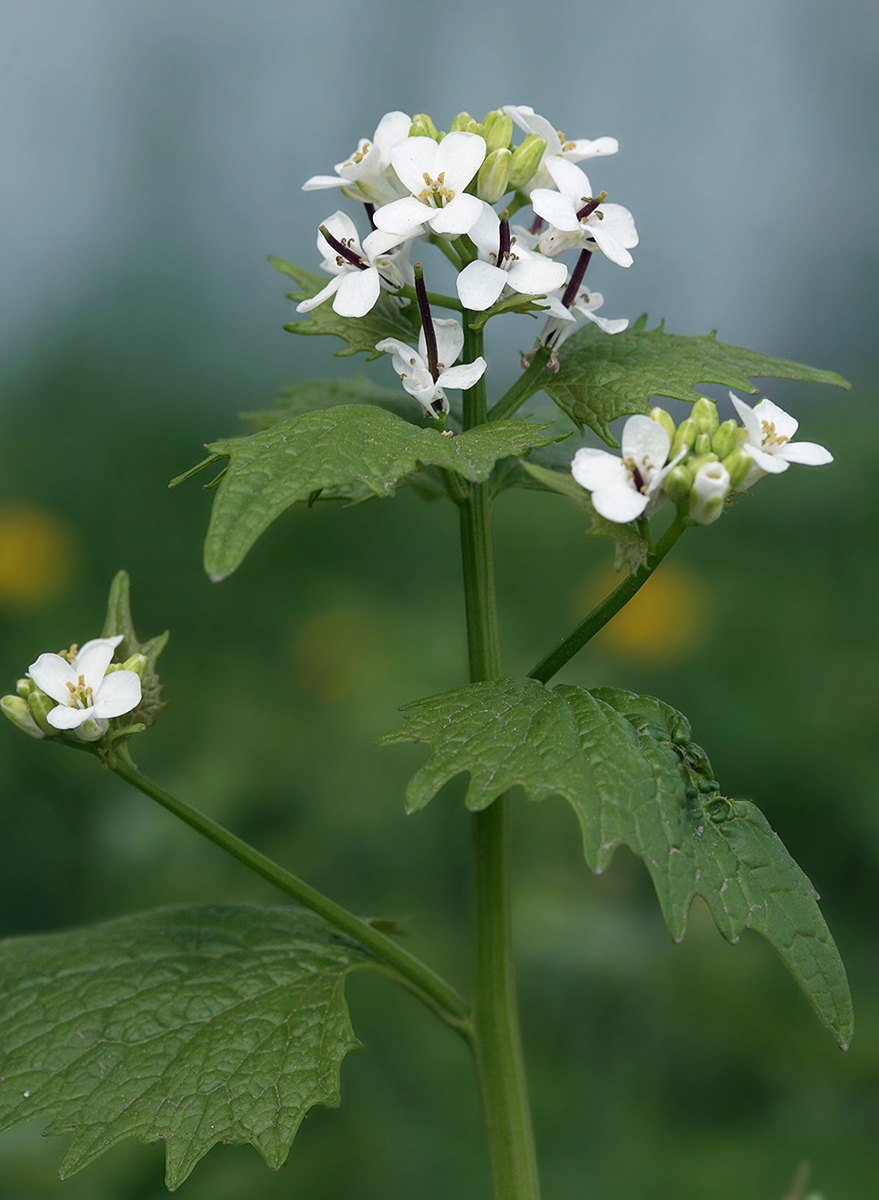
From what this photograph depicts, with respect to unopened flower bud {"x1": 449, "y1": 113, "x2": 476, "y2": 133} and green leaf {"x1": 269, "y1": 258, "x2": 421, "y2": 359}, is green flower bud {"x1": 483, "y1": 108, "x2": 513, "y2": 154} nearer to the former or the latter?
unopened flower bud {"x1": 449, "y1": 113, "x2": 476, "y2": 133}

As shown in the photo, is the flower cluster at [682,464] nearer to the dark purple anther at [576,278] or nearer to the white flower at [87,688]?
the dark purple anther at [576,278]

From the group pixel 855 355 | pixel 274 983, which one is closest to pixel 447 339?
pixel 274 983

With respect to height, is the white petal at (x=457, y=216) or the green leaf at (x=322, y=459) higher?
the white petal at (x=457, y=216)

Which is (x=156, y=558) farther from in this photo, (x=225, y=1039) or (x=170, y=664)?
(x=225, y=1039)

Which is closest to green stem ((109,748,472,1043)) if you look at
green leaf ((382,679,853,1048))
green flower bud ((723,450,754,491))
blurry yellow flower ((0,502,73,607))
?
green leaf ((382,679,853,1048))

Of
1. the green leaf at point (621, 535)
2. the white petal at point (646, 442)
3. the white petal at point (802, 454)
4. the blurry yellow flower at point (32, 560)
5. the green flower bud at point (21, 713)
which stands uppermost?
the white petal at point (802, 454)

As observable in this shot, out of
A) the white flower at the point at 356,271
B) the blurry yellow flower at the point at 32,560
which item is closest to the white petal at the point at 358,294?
the white flower at the point at 356,271
